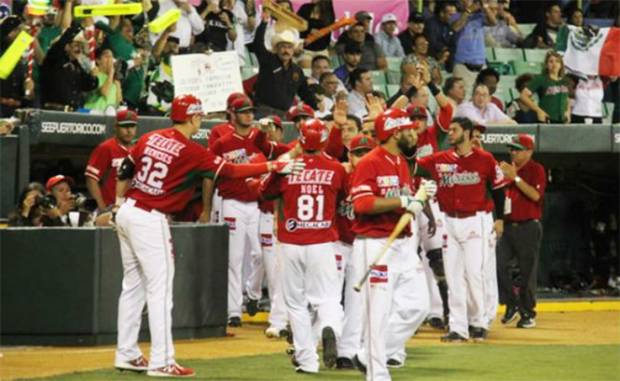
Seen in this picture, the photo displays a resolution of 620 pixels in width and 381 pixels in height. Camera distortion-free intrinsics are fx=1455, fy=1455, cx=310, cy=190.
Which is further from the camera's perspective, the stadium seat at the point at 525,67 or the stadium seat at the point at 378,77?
the stadium seat at the point at 525,67

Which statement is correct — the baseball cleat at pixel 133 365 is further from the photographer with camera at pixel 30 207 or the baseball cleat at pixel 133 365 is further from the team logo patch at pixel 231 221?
the team logo patch at pixel 231 221

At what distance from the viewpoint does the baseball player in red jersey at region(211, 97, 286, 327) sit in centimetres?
1423

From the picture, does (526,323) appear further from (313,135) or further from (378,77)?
(313,135)

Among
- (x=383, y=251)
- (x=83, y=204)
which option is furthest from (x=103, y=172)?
(x=383, y=251)

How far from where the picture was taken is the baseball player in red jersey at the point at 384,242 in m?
9.55

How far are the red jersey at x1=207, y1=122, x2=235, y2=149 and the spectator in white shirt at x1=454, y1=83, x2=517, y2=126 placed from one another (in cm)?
393

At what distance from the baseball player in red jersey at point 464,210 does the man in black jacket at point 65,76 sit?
12.1 feet

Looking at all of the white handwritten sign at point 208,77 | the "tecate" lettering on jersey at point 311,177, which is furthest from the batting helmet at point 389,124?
the white handwritten sign at point 208,77

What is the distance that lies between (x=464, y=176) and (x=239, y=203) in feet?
7.72

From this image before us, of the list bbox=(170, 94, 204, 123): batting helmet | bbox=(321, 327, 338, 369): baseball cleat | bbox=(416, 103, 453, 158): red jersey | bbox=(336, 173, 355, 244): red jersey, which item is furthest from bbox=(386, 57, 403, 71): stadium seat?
bbox=(170, 94, 204, 123): batting helmet

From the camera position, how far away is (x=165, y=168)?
10.5 meters

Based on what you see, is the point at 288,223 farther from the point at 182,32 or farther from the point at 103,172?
the point at 182,32

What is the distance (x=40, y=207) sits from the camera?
1305 cm

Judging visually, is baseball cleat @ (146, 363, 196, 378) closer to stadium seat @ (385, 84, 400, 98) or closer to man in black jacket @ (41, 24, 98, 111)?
man in black jacket @ (41, 24, 98, 111)
